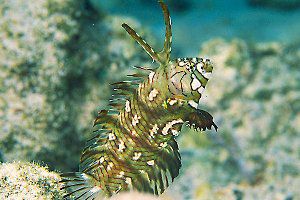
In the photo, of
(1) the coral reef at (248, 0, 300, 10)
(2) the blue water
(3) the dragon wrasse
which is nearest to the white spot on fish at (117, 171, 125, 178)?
(3) the dragon wrasse

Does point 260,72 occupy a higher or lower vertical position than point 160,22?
lower

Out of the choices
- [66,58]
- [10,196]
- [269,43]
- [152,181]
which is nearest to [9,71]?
[66,58]

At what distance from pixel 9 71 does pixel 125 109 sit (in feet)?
7.54

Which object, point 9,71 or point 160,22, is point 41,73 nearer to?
point 9,71

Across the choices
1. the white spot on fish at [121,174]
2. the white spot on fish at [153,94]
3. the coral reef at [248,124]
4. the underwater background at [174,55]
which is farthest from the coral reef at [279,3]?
the white spot on fish at [121,174]

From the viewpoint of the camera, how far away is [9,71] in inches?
170

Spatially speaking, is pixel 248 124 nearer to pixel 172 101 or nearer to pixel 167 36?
pixel 172 101

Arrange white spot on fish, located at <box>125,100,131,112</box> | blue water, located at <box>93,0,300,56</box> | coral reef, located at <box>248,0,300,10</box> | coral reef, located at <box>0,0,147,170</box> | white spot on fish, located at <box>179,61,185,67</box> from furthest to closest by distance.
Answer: coral reef, located at <box>248,0,300,10</box>
blue water, located at <box>93,0,300,56</box>
coral reef, located at <box>0,0,147,170</box>
white spot on fish, located at <box>125,100,131,112</box>
white spot on fish, located at <box>179,61,185,67</box>

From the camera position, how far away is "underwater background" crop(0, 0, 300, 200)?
4.32 m

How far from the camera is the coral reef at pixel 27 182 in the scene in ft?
8.68

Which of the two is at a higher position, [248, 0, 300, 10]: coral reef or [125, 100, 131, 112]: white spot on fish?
[248, 0, 300, 10]: coral reef

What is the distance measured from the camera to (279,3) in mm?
8867

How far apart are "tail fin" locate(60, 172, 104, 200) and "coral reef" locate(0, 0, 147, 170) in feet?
5.90

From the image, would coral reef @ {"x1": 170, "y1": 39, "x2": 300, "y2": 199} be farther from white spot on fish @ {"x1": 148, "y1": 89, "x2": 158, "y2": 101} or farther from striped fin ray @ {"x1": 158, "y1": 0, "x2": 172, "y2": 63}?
striped fin ray @ {"x1": 158, "y1": 0, "x2": 172, "y2": 63}
